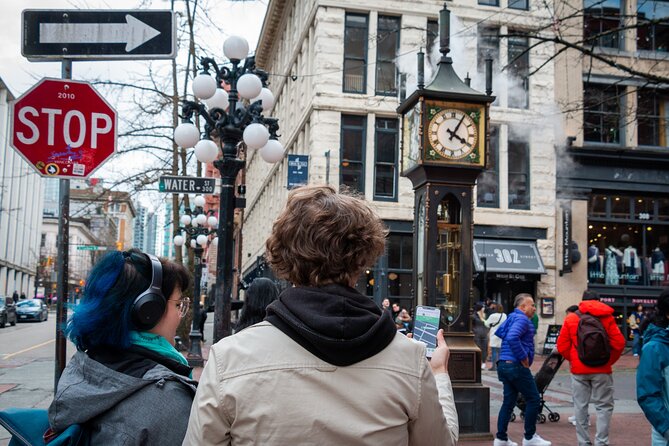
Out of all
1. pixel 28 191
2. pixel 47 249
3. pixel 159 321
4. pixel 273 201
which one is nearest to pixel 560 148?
pixel 273 201

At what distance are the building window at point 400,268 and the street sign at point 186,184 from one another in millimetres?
14291

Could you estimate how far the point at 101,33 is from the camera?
4555 mm

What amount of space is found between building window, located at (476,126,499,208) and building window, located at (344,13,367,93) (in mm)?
5179

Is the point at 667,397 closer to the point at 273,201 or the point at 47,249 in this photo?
the point at 273,201

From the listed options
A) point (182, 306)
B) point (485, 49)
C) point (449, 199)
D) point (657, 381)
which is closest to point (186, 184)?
point (449, 199)

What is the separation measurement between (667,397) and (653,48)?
934 inches

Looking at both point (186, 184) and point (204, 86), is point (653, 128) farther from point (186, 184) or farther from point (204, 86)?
point (204, 86)

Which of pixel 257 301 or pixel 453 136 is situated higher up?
pixel 453 136

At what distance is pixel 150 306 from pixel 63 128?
2.54 metres

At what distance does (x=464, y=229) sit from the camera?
357 inches

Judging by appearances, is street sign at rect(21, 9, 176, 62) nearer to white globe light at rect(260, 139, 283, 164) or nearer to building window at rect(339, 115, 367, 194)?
white globe light at rect(260, 139, 283, 164)

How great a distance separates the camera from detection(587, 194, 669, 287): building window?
24.8m

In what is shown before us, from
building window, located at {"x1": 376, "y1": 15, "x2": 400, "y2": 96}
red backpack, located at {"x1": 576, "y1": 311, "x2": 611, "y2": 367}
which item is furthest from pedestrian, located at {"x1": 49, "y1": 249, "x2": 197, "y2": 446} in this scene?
building window, located at {"x1": 376, "y1": 15, "x2": 400, "y2": 96}

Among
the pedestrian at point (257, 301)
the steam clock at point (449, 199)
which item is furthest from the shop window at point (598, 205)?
the pedestrian at point (257, 301)
